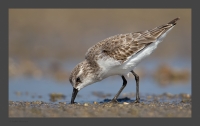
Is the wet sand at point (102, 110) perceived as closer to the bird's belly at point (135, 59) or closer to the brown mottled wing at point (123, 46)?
the bird's belly at point (135, 59)

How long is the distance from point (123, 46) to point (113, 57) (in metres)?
0.50

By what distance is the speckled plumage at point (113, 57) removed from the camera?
39.2 feet

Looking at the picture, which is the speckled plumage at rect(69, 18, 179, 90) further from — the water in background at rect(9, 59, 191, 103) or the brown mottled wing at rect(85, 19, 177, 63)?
the water in background at rect(9, 59, 191, 103)

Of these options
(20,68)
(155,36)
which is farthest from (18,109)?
(20,68)

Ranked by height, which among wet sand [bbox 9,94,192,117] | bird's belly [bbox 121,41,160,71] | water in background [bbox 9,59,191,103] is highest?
bird's belly [bbox 121,41,160,71]

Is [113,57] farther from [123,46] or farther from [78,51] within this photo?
[78,51]

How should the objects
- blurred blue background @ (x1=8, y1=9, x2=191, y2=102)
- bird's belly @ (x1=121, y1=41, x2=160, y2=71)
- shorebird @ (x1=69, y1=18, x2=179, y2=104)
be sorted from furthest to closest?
blurred blue background @ (x1=8, y1=9, x2=191, y2=102)
bird's belly @ (x1=121, y1=41, x2=160, y2=71)
shorebird @ (x1=69, y1=18, x2=179, y2=104)

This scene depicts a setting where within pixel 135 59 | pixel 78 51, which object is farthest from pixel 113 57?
pixel 78 51

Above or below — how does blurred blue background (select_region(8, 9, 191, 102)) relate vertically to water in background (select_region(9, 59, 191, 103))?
above

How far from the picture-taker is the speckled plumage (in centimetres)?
1196

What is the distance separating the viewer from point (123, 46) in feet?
39.9

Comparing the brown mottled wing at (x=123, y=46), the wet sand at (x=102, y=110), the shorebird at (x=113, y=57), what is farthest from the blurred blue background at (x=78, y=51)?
the wet sand at (x=102, y=110)

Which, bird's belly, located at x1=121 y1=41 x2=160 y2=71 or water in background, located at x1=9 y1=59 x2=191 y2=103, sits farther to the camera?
water in background, located at x1=9 y1=59 x2=191 y2=103

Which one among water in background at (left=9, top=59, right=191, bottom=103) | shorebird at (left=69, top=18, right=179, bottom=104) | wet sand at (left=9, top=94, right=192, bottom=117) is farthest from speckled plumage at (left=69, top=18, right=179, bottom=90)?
water in background at (left=9, top=59, right=191, bottom=103)
